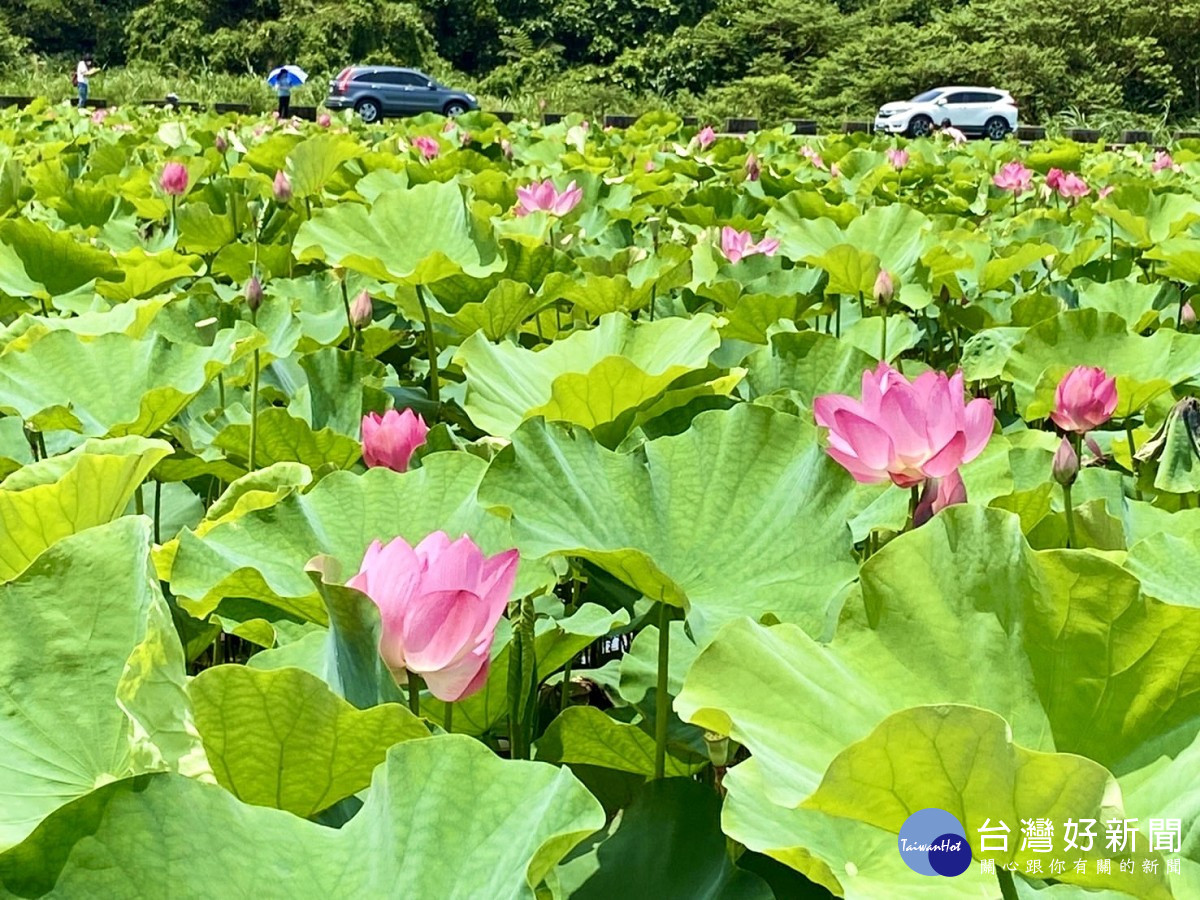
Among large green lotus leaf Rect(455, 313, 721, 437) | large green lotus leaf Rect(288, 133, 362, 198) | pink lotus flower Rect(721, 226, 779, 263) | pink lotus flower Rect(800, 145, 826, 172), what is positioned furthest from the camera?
pink lotus flower Rect(800, 145, 826, 172)

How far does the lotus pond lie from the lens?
0.44 metres

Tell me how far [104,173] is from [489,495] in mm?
2742

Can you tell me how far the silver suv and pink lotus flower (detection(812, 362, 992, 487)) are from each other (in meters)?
17.2

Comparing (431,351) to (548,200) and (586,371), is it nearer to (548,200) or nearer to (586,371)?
(586,371)

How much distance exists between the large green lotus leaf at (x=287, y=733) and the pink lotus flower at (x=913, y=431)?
38 centimetres

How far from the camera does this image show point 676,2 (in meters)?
28.1

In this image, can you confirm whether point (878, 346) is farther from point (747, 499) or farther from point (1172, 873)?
point (1172, 873)

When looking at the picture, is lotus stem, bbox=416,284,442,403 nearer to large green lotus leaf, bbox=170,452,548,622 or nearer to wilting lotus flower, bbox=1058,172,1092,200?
large green lotus leaf, bbox=170,452,548,622

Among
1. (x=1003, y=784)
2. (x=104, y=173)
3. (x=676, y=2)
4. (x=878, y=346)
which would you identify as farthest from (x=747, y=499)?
(x=676, y=2)

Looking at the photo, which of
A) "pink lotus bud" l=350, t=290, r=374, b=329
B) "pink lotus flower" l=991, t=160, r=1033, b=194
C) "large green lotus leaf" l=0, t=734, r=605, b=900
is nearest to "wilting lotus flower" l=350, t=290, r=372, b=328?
"pink lotus bud" l=350, t=290, r=374, b=329

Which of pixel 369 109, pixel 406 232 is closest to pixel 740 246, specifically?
pixel 406 232

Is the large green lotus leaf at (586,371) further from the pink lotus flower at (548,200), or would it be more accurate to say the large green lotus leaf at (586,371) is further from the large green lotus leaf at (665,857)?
the pink lotus flower at (548,200)

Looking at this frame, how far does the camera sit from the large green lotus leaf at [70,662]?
1.75ft

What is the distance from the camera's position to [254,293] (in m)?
1.44
